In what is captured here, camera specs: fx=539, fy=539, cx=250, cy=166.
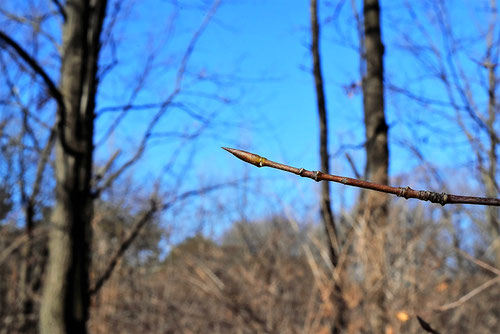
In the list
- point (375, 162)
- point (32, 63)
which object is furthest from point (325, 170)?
point (32, 63)

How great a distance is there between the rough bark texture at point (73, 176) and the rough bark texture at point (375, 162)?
6.41 feet

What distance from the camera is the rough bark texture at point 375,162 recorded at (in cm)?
297

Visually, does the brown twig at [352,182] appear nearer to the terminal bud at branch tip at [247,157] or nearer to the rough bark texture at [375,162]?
the terminal bud at branch tip at [247,157]

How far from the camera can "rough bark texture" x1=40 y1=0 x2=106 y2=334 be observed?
3.57m

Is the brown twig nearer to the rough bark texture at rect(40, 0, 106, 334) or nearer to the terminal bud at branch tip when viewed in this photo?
the terminal bud at branch tip

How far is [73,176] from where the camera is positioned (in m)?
3.78

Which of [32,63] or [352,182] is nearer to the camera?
[352,182]

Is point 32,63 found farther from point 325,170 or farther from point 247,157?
point 247,157

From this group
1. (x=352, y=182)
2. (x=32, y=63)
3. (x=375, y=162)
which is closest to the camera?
(x=352, y=182)

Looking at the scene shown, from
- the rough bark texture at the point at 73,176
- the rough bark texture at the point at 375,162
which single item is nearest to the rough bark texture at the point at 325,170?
the rough bark texture at the point at 375,162

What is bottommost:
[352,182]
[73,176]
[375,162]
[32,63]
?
[352,182]

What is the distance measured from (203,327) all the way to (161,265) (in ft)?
6.01

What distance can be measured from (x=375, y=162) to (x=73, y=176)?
2.25 metres

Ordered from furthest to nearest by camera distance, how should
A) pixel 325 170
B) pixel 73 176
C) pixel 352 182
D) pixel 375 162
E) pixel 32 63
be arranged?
pixel 375 162 → pixel 325 170 → pixel 73 176 → pixel 32 63 → pixel 352 182
